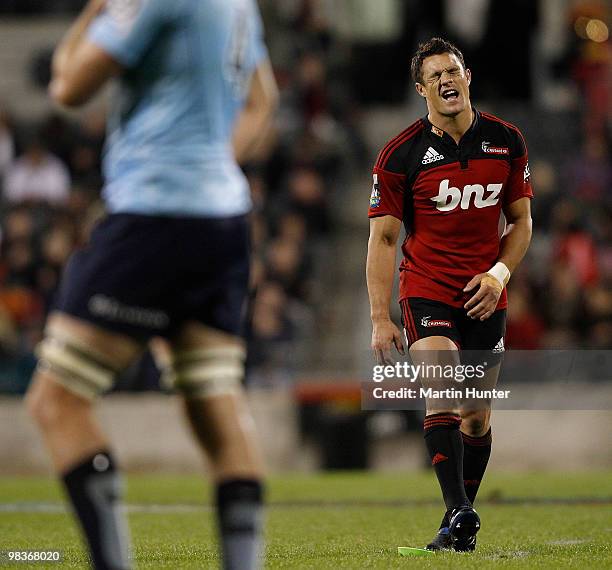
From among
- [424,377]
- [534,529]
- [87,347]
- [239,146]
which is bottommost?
[534,529]

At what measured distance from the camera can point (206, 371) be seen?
4.38 metres

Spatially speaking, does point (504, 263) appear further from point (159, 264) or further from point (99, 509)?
point (99, 509)

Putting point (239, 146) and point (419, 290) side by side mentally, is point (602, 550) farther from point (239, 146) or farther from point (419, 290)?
point (239, 146)

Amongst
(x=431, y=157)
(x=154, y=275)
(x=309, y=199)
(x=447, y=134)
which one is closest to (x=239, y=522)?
(x=154, y=275)

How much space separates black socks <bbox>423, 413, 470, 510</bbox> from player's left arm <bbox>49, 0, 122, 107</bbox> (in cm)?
316

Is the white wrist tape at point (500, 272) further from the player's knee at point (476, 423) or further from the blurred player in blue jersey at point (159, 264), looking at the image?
the blurred player in blue jersey at point (159, 264)

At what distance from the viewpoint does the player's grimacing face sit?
7191mm

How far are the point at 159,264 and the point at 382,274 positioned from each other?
9.91ft

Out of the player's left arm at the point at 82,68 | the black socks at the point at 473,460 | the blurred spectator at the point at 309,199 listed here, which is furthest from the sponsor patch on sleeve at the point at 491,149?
the blurred spectator at the point at 309,199

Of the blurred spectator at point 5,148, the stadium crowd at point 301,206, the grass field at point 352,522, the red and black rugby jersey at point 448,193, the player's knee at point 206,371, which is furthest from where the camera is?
the blurred spectator at point 5,148

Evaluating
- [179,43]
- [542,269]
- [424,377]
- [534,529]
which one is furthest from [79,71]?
[542,269]

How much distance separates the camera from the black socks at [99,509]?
13.8 ft

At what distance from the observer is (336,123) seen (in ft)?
64.5

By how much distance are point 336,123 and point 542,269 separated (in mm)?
4383
